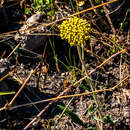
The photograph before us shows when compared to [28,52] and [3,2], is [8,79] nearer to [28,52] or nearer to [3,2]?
[28,52]

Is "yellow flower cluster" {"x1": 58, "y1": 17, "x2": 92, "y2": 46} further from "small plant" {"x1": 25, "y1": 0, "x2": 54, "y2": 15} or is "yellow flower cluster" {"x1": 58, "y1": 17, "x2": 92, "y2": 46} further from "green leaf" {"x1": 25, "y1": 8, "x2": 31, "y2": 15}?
"green leaf" {"x1": 25, "y1": 8, "x2": 31, "y2": 15}

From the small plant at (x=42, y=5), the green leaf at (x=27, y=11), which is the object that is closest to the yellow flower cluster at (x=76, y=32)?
the small plant at (x=42, y=5)

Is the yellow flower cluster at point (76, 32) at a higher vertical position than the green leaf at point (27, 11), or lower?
lower

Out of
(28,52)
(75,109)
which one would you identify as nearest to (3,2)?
(28,52)

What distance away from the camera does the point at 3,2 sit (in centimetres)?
220

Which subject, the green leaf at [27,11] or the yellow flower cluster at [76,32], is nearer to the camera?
the yellow flower cluster at [76,32]

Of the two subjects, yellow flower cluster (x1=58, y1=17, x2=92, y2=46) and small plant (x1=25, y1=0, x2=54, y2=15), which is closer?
yellow flower cluster (x1=58, y1=17, x2=92, y2=46)

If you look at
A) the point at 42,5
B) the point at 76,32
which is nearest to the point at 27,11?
the point at 42,5

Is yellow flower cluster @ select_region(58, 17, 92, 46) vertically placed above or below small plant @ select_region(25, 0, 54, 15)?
below

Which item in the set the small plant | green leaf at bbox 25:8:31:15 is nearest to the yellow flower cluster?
the small plant

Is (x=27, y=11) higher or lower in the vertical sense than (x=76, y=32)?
higher

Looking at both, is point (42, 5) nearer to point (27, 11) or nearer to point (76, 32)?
point (27, 11)

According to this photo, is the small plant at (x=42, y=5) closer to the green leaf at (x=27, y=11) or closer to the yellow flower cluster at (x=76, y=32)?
the green leaf at (x=27, y=11)

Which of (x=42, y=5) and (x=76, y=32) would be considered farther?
(x=42, y=5)
